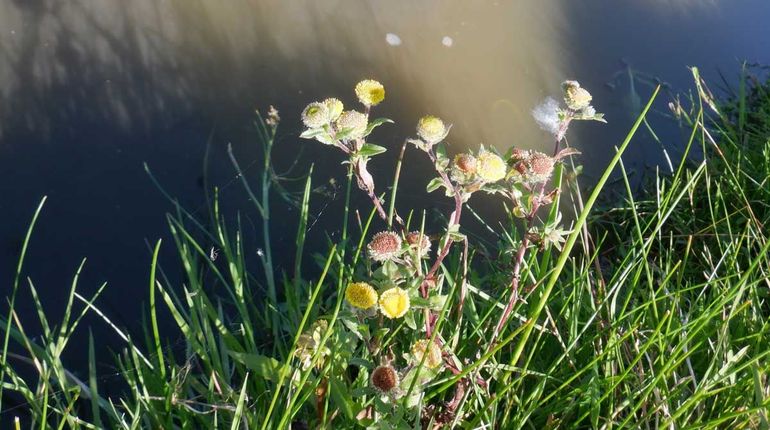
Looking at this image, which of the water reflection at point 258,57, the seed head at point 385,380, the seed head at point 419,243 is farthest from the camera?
the water reflection at point 258,57

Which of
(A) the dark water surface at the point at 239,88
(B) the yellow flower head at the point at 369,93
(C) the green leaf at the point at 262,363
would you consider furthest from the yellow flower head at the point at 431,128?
(A) the dark water surface at the point at 239,88

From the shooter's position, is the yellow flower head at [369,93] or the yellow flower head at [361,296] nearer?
the yellow flower head at [361,296]

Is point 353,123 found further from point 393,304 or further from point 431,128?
point 393,304

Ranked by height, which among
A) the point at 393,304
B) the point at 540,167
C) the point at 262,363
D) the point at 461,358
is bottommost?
the point at 461,358

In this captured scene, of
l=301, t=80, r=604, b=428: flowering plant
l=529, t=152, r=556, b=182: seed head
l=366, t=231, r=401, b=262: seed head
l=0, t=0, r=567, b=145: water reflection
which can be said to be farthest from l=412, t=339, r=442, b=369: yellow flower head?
l=0, t=0, r=567, b=145: water reflection

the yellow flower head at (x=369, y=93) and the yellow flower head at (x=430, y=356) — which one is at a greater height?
the yellow flower head at (x=369, y=93)

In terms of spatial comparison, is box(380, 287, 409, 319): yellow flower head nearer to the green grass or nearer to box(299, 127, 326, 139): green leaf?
the green grass

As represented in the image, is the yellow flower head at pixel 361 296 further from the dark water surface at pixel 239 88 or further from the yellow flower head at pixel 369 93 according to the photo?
the dark water surface at pixel 239 88

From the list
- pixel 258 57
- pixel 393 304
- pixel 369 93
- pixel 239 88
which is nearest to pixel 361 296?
pixel 393 304
